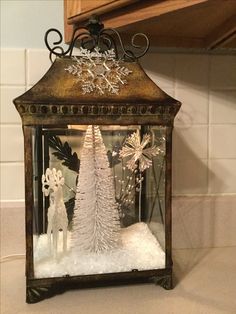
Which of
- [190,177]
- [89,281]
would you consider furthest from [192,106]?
[89,281]

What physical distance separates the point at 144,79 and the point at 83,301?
0.41 m

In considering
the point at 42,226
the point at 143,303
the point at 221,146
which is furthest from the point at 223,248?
the point at 42,226

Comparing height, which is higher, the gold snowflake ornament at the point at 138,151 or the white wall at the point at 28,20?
the white wall at the point at 28,20

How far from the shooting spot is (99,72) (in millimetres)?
658

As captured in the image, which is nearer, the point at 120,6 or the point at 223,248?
the point at 120,6

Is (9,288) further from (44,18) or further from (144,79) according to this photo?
(44,18)

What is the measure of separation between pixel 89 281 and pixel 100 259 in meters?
0.04

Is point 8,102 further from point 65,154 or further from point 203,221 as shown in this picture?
point 203,221

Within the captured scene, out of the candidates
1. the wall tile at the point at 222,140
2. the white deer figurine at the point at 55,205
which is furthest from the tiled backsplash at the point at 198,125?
the white deer figurine at the point at 55,205

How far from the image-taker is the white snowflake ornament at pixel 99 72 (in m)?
0.65

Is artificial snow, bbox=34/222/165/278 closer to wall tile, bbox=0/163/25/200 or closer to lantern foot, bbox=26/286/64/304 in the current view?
lantern foot, bbox=26/286/64/304

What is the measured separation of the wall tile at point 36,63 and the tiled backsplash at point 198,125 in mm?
159

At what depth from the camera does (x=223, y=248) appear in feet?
3.22

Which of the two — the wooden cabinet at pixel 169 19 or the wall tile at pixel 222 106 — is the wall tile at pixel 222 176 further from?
the wooden cabinet at pixel 169 19
